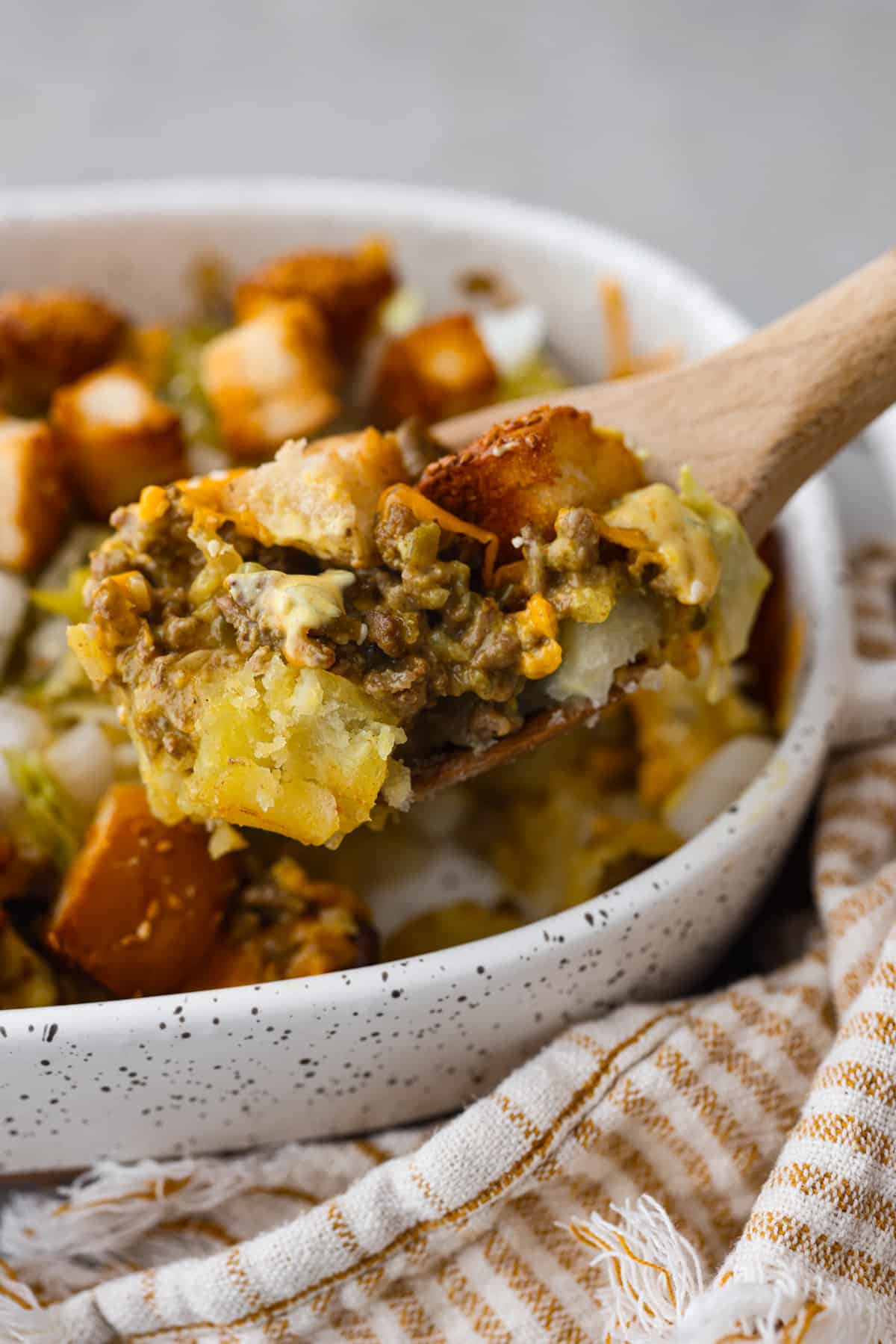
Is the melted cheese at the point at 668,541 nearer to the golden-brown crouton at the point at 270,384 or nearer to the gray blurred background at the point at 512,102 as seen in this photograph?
the golden-brown crouton at the point at 270,384

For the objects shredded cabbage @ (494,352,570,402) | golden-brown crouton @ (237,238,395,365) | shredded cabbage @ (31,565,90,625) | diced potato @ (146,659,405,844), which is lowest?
shredded cabbage @ (31,565,90,625)

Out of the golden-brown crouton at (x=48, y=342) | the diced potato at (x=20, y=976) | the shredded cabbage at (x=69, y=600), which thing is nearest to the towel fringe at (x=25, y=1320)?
the diced potato at (x=20, y=976)

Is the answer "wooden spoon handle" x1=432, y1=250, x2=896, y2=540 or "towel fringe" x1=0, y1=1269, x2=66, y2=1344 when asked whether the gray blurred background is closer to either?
"wooden spoon handle" x1=432, y1=250, x2=896, y2=540

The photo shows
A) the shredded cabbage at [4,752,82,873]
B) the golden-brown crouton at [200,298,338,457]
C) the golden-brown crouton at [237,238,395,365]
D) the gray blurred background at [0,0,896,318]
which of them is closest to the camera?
the shredded cabbage at [4,752,82,873]

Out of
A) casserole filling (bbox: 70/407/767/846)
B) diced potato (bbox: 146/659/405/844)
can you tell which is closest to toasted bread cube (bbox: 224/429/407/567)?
casserole filling (bbox: 70/407/767/846)

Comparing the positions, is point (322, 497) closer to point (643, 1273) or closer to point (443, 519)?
point (443, 519)

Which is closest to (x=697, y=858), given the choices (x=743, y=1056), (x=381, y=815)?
(x=743, y=1056)
